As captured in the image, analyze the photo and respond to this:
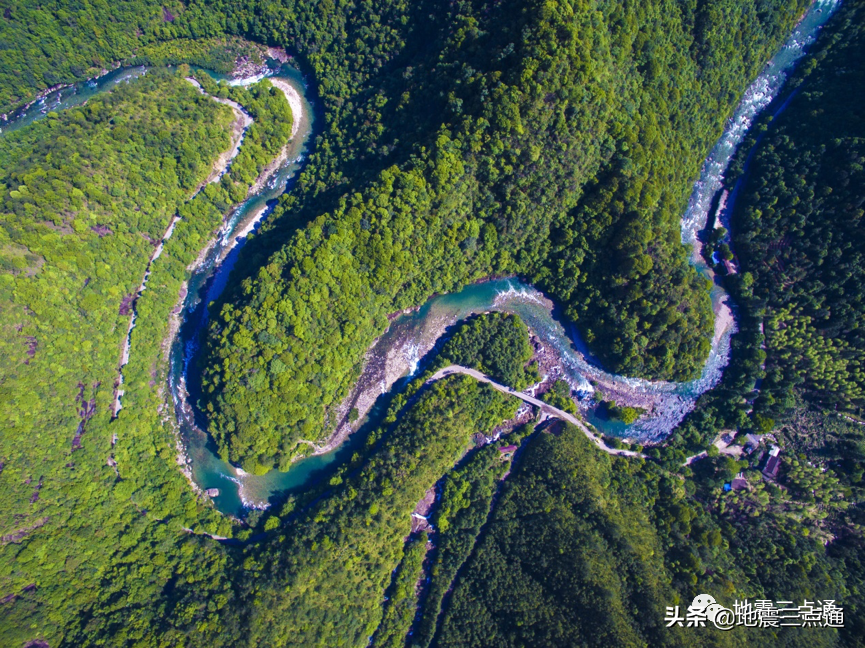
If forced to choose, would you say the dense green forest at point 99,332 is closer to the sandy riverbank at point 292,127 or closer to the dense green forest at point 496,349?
the sandy riverbank at point 292,127

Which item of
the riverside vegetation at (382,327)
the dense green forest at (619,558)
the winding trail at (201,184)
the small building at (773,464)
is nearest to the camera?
the dense green forest at (619,558)

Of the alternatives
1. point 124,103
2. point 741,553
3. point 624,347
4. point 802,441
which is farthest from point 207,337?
point 802,441

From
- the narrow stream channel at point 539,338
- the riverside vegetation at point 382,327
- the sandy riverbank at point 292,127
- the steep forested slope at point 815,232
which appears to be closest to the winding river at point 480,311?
the narrow stream channel at point 539,338

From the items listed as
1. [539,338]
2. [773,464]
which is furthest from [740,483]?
[539,338]

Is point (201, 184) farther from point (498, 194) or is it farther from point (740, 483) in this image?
point (740, 483)

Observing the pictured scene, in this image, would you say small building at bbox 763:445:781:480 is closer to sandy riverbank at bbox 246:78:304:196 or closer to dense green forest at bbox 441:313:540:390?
dense green forest at bbox 441:313:540:390

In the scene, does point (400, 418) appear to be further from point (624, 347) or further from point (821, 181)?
point (821, 181)
